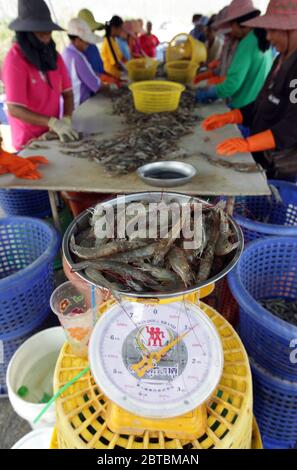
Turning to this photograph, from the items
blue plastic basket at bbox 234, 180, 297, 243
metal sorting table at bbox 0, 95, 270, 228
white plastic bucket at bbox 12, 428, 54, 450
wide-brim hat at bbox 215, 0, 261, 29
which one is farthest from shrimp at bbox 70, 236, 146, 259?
wide-brim hat at bbox 215, 0, 261, 29

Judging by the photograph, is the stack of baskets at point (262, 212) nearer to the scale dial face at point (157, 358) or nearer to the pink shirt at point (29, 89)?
the scale dial face at point (157, 358)

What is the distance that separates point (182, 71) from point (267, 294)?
4611 millimetres

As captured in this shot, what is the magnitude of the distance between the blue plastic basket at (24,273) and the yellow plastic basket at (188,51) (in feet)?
15.8

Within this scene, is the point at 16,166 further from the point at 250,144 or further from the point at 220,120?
the point at 220,120

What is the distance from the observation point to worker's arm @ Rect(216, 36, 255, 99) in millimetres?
3957

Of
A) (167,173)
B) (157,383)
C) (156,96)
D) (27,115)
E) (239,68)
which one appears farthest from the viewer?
(239,68)

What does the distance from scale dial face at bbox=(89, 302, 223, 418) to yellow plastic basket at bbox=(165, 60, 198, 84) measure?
5.44 m

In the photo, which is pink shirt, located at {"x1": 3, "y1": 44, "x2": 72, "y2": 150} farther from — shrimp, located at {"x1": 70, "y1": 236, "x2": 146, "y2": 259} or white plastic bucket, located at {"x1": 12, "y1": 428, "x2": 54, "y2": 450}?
white plastic bucket, located at {"x1": 12, "y1": 428, "x2": 54, "y2": 450}

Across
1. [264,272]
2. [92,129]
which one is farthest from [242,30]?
[264,272]

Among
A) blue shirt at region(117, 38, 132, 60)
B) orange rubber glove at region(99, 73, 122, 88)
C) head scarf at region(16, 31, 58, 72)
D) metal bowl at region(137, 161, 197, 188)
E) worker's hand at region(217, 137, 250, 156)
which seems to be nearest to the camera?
metal bowl at region(137, 161, 197, 188)

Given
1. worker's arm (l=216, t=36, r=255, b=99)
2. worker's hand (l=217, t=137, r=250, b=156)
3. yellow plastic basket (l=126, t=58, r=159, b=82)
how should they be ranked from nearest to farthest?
worker's hand (l=217, t=137, r=250, b=156), worker's arm (l=216, t=36, r=255, b=99), yellow plastic basket (l=126, t=58, r=159, b=82)

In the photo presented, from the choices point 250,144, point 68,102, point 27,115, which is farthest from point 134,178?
point 68,102

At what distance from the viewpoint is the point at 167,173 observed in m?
2.49

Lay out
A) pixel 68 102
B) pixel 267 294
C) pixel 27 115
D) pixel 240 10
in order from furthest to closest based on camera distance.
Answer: pixel 240 10 < pixel 68 102 < pixel 27 115 < pixel 267 294
